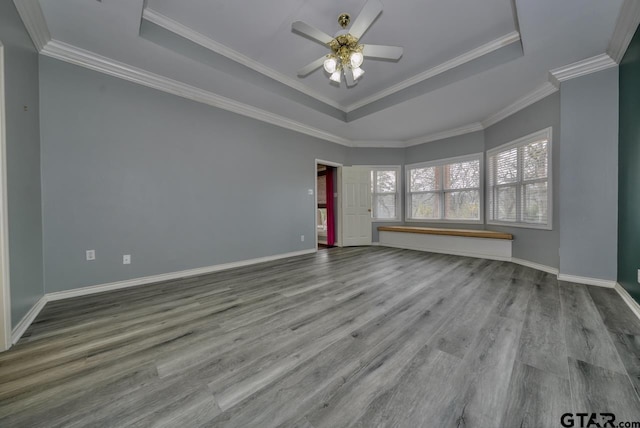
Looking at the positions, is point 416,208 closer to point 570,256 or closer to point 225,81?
point 570,256

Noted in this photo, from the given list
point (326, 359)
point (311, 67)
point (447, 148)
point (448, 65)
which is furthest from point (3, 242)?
point (447, 148)

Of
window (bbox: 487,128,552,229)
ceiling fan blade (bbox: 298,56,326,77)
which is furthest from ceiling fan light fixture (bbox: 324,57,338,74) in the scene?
window (bbox: 487,128,552,229)

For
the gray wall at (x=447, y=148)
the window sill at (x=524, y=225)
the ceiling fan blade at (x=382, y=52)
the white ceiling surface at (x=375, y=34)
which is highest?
the white ceiling surface at (x=375, y=34)

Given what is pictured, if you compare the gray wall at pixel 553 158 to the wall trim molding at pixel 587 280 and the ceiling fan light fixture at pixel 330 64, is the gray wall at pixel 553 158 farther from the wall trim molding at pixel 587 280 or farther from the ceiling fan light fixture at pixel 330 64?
the ceiling fan light fixture at pixel 330 64

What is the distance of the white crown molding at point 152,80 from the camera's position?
2.49m

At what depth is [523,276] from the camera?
3174mm

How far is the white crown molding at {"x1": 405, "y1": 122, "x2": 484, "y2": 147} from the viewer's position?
482cm

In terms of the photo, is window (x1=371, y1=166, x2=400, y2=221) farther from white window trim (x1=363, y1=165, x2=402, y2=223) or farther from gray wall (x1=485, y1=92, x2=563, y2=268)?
gray wall (x1=485, y1=92, x2=563, y2=268)

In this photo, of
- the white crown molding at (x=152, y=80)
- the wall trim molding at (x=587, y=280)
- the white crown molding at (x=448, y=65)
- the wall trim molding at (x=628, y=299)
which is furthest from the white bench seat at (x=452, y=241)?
the white crown molding at (x=152, y=80)

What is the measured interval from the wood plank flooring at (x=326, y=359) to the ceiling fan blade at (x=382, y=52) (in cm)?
258

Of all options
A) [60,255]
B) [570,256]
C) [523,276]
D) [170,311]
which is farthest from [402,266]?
[60,255]

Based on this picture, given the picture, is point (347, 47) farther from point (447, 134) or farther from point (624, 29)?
point (447, 134)

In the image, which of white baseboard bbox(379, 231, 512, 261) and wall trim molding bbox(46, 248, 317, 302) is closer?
wall trim molding bbox(46, 248, 317, 302)

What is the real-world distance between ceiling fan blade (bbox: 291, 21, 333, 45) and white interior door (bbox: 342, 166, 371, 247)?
361 centimetres
